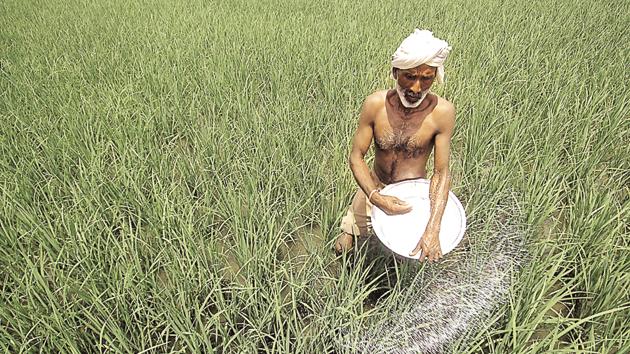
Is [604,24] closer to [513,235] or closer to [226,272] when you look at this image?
[513,235]

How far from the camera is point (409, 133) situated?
110 cm

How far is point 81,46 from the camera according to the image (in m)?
3.33

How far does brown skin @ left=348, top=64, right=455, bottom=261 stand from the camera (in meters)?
0.97

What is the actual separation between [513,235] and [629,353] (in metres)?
0.45

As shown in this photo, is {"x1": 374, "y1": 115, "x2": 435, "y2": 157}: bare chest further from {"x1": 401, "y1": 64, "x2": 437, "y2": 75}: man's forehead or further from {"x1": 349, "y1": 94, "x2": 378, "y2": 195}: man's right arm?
{"x1": 401, "y1": 64, "x2": 437, "y2": 75}: man's forehead

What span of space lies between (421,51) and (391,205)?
39 cm

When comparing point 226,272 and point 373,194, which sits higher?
point 373,194

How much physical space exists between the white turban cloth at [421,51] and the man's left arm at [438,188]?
184 millimetres

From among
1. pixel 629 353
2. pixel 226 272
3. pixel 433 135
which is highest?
pixel 433 135

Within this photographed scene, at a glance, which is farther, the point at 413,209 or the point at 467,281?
the point at 467,281

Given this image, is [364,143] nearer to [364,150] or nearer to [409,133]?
[364,150]

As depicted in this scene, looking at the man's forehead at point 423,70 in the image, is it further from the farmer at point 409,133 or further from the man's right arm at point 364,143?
the man's right arm at point 364,143

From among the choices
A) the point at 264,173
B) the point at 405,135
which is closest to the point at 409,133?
the point at 405,135

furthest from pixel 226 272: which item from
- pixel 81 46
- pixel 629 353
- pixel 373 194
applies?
pixel 81 46
